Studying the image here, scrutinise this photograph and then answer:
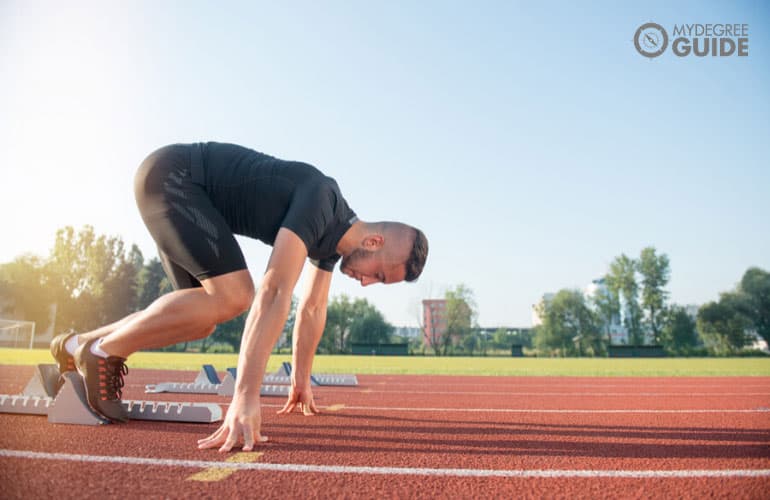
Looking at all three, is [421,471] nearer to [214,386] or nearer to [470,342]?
[214,386]

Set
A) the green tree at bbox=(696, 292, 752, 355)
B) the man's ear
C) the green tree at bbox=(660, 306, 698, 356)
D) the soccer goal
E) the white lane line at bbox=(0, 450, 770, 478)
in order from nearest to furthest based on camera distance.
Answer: the white lane line at bbox=(0, 450, 770, 478), the man's ear, the soccer goal, the green tree at bbox=(696, 292, 752, 355), the green tree at bbox=(660, 306, 698, 356)

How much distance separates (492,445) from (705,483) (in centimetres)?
114

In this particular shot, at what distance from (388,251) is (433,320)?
227 feet

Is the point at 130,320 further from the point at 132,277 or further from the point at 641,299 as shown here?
the point at 641,299

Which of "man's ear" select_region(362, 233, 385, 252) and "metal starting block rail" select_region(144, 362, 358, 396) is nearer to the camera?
"man's ear" select_region(362, 233, 385, 252)

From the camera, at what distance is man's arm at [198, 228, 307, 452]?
Result: 2.50 m

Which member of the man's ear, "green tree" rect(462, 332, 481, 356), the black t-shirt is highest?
the black t-shirt

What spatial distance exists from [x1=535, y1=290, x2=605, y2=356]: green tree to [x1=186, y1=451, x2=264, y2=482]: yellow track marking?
7204 cm

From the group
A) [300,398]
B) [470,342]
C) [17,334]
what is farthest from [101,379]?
[470,342]

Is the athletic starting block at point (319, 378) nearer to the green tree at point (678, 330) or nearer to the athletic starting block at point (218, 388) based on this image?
the athletic starting block at point (218, 388)

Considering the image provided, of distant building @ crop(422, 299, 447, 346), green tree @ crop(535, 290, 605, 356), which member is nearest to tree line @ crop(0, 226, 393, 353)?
distant building @ crop(422, 299, 447, 346)

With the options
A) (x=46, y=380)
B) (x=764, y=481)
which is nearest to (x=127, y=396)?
(x=46, y=380)

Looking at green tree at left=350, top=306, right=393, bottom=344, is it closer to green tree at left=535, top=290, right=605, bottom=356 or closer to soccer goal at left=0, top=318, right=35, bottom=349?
green tree at left=535, top=290, right=605, bottom=356

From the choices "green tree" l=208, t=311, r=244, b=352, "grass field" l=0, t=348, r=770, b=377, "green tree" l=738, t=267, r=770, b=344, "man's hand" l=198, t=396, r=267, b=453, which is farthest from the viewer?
"green tree" l=208, t=311, r=244, b=352
